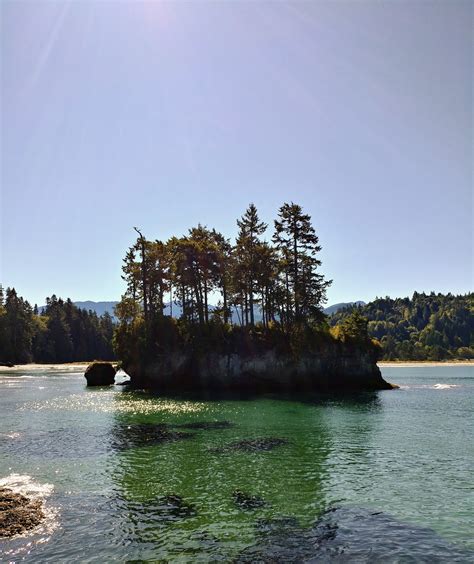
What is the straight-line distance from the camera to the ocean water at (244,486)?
48.8 feet

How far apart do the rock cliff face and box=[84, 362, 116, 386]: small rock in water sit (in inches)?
513

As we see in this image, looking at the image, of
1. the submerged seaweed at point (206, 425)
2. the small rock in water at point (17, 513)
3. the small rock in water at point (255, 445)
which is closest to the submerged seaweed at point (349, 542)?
the small rock in water at point (17, 513)

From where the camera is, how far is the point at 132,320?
3282 inches

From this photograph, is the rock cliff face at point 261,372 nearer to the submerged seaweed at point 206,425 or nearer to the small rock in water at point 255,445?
the submerged seaweed at point 206,425

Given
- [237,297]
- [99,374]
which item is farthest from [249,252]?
[99,374]

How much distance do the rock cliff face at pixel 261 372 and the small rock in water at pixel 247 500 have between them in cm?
4722

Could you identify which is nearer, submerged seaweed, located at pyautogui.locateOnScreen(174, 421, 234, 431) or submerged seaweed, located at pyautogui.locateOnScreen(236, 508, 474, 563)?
submerged seaweed, located at pyautogui.locateOnScreen(236, 508, 474, 563)

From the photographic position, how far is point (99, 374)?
272 feet

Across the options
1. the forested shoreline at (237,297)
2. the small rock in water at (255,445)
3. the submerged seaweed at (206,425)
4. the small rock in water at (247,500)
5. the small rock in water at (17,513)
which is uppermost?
the forested shoreline at (237,297)

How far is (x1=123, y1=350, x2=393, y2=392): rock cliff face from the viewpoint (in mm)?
67375

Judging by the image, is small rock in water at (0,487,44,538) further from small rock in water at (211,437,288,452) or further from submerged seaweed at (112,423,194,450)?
small rock in water at (211,437,288,452)

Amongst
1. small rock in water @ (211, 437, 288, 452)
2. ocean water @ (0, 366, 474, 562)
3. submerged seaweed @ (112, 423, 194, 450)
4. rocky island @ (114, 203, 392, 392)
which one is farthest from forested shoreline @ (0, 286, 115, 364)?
small rock in water @ (211, 437, 288, 452)

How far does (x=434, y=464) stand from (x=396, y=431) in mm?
10683

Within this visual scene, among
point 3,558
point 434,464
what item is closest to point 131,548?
point 3,558
